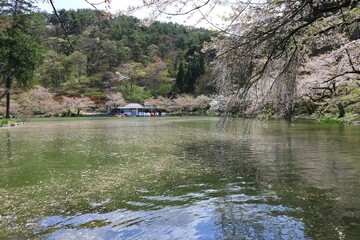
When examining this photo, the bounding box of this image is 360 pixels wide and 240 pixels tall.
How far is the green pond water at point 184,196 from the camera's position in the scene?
4.15m

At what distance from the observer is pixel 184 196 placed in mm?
5648

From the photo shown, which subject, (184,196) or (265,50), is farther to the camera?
(184,196)

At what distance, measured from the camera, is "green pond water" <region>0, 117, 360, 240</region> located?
13.6ft

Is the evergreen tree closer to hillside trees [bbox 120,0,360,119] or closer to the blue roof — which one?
the blue roof

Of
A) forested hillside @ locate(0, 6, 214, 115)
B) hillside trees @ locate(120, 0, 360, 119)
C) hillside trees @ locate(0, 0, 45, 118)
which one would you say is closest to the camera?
hillside trees @ locate(120, 0, 360, 119)

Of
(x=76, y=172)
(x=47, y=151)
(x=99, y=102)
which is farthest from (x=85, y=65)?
(x=76, y=172)

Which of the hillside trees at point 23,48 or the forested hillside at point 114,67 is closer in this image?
the hillside trees at point 23,48

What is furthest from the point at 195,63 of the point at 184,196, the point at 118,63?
the point at 184,196

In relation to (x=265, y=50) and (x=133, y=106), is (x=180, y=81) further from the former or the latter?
(x=265, y=50)

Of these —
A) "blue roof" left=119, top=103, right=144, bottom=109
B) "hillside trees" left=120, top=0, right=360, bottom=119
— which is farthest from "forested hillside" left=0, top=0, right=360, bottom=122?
"blue roof" left=119, top=103, right=144, bottom=109

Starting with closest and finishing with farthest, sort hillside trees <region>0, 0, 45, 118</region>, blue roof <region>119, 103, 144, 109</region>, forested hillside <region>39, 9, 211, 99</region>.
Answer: hillside trees <region>0, 0, 45, 118</region> → blue roof <region>119, 103, 144, 109</region> → forested hillside <region>39, 9, 211, 99</region>

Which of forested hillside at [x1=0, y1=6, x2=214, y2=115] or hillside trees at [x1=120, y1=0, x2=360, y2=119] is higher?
forested hillside at [x1=0, y1=6, x2=214, y2=115]

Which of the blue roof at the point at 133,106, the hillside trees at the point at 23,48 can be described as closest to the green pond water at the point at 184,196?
the hillside trees at the point at 23,48

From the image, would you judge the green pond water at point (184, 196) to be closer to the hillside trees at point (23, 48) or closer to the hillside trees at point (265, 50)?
the hillside trees at point (265, 50)
